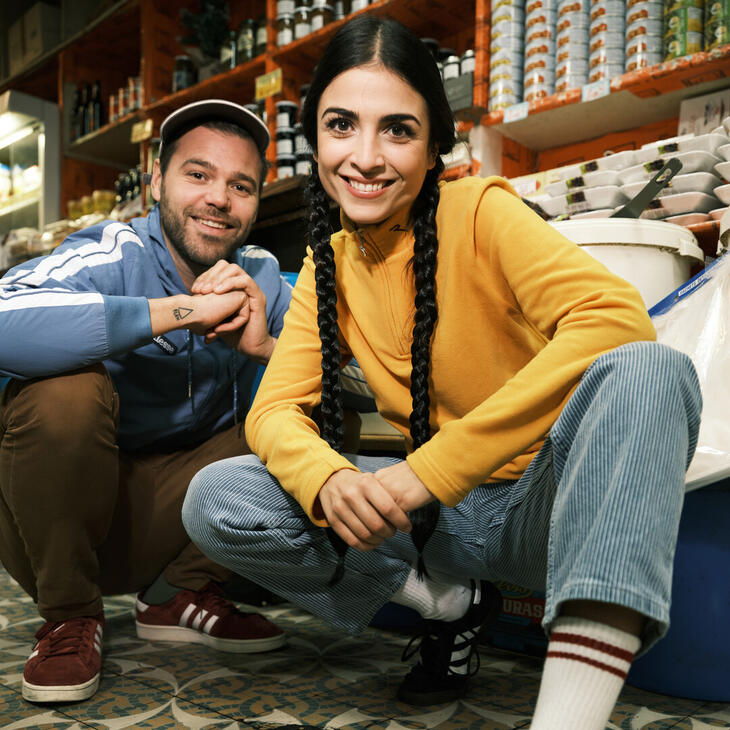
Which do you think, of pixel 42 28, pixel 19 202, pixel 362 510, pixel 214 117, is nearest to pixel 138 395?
A: pixel 214 117

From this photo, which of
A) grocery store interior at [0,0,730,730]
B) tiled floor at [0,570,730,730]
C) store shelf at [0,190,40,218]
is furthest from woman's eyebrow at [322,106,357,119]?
store shelf at [0,190,40,218]

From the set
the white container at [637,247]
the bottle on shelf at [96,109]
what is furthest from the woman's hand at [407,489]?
the bottle on shelf at [96,109]

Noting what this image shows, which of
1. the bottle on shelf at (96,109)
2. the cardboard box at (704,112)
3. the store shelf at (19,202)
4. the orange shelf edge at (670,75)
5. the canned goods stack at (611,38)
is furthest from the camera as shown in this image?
the store shelf at (19,202)

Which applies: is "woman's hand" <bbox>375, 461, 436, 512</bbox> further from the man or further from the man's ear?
the man's ear

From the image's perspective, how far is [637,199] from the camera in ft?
4.80

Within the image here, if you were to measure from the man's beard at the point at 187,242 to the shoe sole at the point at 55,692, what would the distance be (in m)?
0.85

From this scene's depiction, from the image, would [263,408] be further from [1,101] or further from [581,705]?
[1,101]

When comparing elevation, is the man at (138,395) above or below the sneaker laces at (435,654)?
above

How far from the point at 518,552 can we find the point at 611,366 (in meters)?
0.36

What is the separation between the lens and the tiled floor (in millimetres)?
1005

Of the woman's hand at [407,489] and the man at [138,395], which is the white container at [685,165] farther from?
the woman's hand at [407,489]

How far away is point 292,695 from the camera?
1111 mm

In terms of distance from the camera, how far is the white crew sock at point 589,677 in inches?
23.1

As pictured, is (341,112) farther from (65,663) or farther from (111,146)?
(111,146)
